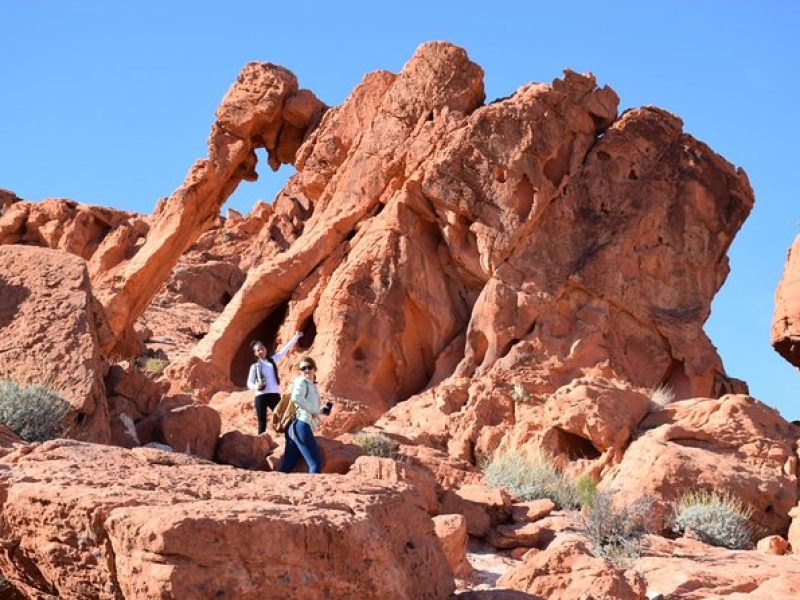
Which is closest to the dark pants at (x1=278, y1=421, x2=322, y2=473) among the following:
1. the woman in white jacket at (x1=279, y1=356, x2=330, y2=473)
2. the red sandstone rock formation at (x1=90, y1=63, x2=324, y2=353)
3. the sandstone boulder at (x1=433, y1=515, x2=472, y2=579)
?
the woman in white jacket at (x1=279, y1=356, x2=330, y2=473)

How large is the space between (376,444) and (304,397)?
354 cm

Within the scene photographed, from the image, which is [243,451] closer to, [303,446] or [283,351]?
[303,446]

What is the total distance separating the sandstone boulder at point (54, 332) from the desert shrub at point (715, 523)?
5771mm

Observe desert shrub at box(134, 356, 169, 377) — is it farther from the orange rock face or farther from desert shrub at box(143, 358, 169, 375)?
the orange rock face

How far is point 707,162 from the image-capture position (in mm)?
21250

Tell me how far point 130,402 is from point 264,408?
1.73m

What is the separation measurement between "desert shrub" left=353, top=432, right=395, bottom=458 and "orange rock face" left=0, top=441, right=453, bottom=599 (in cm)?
643

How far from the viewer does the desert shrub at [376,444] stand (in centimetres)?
1371

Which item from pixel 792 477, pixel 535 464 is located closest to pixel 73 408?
pixel 535 464

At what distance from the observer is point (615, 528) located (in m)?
11.0

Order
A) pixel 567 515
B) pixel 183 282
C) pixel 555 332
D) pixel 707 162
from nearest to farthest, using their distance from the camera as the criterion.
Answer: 1. pixel 567 515
2. pixel 555 332
3. pixel 707 162
4. pixel 183 282

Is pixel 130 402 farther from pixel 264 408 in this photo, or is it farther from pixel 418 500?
pixel 418 500

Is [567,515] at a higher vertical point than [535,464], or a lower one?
lower

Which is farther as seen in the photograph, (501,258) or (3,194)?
(3,194)
